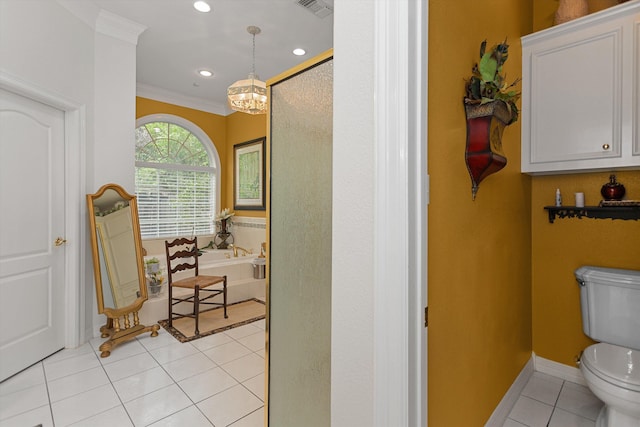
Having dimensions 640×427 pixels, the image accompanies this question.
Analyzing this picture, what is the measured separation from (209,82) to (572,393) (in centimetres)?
524

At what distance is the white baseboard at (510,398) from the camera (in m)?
1.66

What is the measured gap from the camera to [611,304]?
1861mm

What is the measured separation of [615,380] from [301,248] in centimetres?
158

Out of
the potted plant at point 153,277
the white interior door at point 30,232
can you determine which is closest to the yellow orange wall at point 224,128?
the potted plant at point 153,277

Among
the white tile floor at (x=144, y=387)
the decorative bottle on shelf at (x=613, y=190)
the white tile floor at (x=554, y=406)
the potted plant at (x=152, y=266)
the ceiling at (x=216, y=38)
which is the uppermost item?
the ceiling at (x=216, y=38)

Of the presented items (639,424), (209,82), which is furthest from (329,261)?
(209,82)

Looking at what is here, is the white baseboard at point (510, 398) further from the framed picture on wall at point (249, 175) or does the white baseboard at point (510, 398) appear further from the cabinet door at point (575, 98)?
the framed picture on wall at point (249, 175)

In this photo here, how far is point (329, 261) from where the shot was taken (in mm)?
1207

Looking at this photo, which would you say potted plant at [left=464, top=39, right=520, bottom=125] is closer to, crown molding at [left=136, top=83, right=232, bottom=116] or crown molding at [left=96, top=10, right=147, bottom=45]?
crown molding at [left=96, top=10, right=147, bottom=45]

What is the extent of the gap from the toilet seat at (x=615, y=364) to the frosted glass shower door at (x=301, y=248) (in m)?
1.35

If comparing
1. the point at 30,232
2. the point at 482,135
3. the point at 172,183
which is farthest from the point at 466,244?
the point at 172,183

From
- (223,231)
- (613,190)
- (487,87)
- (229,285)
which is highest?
(487,87)

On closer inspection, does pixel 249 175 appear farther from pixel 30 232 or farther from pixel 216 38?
pixel 30 232

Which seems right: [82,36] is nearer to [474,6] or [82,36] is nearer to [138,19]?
[138,19]
